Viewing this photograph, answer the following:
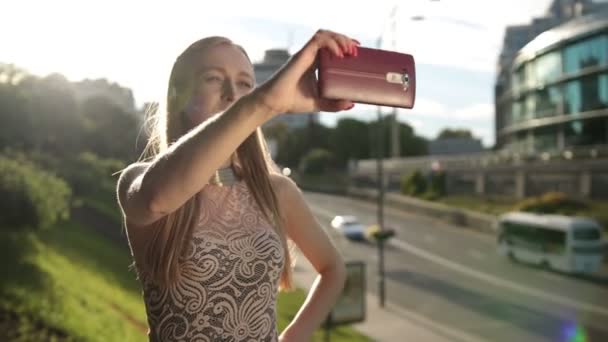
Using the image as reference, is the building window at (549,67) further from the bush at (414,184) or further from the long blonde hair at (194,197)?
the long blonde hair at (194,197)

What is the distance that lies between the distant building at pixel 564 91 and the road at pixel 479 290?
14.5 meters

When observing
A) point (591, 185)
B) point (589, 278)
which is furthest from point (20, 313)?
point (591, 185)

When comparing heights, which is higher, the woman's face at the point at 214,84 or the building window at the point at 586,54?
the building window at the point at 586,54

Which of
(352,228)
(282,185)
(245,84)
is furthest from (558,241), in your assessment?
(245,84)

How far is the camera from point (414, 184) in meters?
49.4

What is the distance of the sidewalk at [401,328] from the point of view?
845 inches

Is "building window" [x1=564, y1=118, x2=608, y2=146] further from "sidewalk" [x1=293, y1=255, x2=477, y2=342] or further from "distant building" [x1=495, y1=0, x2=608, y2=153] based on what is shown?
"sidewalk" [x1=293, y1=255, x2=477, y2=342]

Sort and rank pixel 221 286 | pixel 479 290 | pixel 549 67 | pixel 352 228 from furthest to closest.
A: pixel 549 67, pixel 352 228, pixel 479 290, pixel 221 286

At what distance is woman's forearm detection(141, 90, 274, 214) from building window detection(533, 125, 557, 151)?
56.6 m

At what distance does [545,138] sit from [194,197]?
2284 inches

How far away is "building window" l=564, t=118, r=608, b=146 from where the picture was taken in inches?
1922

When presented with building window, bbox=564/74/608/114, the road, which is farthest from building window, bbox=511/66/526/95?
the road

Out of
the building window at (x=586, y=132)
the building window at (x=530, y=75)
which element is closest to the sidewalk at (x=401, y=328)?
the building window at (x=586, y=132)

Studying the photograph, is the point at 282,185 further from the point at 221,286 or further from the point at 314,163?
the point at 314,163
